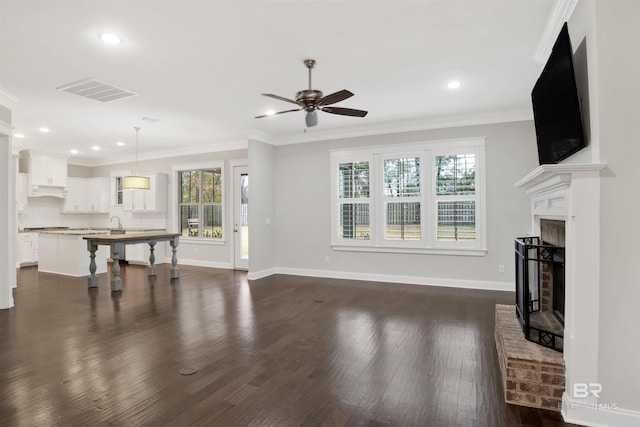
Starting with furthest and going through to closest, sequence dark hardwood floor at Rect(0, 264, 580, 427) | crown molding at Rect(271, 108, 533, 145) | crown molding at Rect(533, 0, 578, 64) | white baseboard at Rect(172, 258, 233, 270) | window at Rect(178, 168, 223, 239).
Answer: window at Rect(178, 168, 223, 239) → white baseboard at Rect(172, 258, 233, 270) → crown molding at Rect(271, 108, 533, 145) → crown molding at Rect(533, 0, 578, 64) → dark hardwood floor at Rect(0, 264, 580, 427)

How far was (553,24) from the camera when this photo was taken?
A: 2779 mm

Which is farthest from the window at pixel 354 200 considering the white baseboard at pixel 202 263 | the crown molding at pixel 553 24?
the crown molding at pixel 553 24

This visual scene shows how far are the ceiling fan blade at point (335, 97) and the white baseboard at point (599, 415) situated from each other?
2.78 m

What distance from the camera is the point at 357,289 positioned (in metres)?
5.62

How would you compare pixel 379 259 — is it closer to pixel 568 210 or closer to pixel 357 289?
pixel 357 289

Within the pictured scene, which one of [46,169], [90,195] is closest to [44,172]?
[46,169]

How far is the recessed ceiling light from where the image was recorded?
2.98 metres

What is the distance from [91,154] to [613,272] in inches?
408

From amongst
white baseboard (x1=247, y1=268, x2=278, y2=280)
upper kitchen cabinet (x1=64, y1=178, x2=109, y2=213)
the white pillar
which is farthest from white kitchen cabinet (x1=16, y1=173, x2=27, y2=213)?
white baseboard (x1=247, y1=268, x2=278, y2=280)

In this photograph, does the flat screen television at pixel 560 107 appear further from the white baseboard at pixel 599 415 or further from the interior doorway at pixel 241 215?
the interior doorway at pixel 241 215

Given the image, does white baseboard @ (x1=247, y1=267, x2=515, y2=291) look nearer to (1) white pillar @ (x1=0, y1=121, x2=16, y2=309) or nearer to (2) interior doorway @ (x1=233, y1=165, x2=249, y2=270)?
(2) interior doorway @ (x1=233, y1=165, x2=249, y2=270)

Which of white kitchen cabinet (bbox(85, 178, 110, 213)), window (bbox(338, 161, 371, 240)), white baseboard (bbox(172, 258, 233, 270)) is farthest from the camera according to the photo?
white kitchen cabinet (bbox(85, 178, 110, 213))

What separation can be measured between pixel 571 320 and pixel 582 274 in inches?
11.8

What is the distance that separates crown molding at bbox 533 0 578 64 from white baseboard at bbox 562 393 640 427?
2614mm
